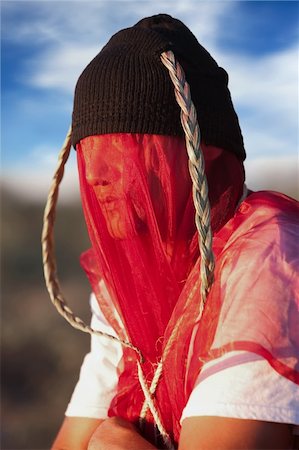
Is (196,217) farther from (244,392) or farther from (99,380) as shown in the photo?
(99,380)

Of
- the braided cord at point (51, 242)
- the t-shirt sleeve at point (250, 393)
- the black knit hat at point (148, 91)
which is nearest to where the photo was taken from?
the t-shirt sleeve at point (250, 393)

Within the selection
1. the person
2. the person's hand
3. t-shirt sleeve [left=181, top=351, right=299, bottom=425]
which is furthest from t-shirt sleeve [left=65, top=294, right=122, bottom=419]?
t-shirt sleeve [left=181, top=351, right=299, bottom=425]

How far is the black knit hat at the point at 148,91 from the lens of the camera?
225 centimetres

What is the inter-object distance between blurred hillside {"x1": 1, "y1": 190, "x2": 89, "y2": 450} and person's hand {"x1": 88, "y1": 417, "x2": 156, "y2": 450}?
3971 mm

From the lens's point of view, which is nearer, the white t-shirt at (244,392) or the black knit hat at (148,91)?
the white t-shirt at (244,392)

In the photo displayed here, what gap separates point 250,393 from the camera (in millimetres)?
1789

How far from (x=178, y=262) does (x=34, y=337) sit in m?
6.99

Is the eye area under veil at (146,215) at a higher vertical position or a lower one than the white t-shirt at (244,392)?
higher

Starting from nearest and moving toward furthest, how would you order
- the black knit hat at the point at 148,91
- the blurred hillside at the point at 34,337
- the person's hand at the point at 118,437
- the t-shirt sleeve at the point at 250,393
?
the t-shirt sleeve at the point at 250,393 → the person's hand at the point at 118,437 → the black knit hat at the point at 148,91 → the blurred hillside at the point at 34,337

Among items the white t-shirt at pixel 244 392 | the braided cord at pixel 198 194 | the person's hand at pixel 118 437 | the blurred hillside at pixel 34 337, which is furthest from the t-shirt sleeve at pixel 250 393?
the blurred hillside at pixel 34 337

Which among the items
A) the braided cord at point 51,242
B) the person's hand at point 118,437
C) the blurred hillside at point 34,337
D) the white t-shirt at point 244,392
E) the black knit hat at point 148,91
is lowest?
the blurred hillside at point 34,337

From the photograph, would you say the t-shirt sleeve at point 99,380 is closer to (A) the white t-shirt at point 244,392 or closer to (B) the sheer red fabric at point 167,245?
(B) the sheer red fabric at point 167,245

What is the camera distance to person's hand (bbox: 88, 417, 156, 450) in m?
2.14

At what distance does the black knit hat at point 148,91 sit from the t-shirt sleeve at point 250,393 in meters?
0.70
